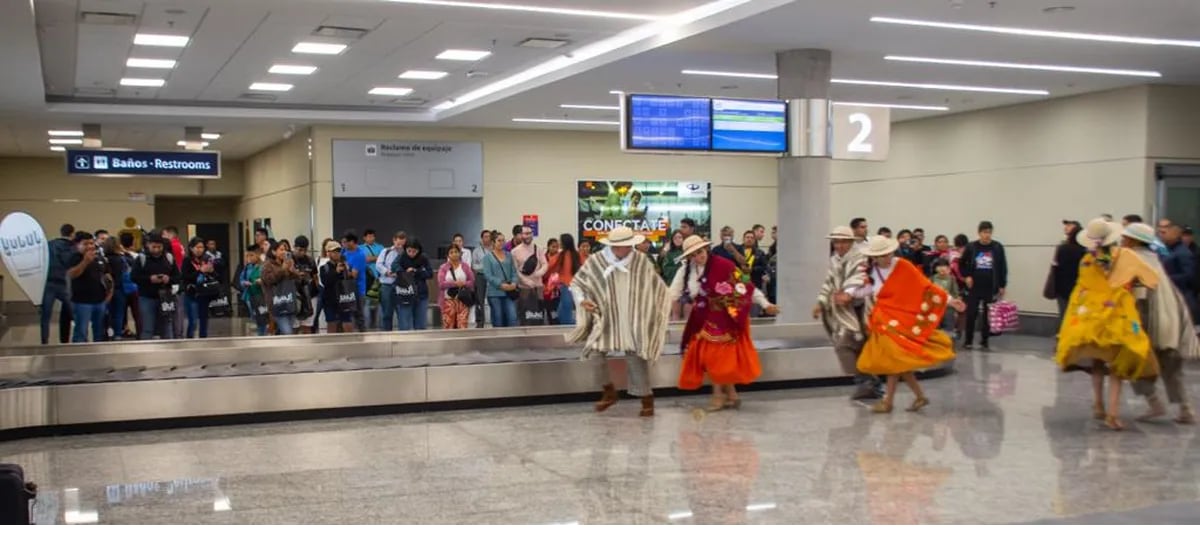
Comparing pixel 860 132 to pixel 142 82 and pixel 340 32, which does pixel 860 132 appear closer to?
pixel 340 32

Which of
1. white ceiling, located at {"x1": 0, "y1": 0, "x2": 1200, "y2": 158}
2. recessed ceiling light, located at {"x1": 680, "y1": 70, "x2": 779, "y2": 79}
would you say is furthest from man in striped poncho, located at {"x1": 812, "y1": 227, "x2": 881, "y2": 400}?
recessed ceiling light, located at {"x1": 680, "y1": 70, "x2": 779, "y2": 79}

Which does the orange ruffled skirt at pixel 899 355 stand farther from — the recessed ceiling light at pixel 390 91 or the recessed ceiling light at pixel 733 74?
the recessed ceiling light at pixel 390 91

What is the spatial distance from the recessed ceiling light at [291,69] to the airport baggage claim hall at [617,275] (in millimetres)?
98

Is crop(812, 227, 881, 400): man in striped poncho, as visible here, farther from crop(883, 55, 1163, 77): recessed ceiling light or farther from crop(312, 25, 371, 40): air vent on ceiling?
crop(312, 25, 371, 40): air vent on ceiling

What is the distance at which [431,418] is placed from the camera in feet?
32.6

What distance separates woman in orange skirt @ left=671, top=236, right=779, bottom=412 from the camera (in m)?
10.1

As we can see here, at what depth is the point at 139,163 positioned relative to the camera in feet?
64.1

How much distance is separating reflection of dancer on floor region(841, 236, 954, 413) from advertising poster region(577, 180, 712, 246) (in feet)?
48.9

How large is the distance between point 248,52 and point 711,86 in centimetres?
711

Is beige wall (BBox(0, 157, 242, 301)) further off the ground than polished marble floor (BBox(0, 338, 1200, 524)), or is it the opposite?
beige wall (BBox(0, 157, 242, 301))

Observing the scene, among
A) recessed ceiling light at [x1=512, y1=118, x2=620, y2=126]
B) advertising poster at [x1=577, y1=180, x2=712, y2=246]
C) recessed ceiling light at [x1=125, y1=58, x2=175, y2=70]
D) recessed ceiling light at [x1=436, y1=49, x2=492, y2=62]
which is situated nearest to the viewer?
recessed ceiling light at [x1=436, y1=49, x2=492, y2=62]

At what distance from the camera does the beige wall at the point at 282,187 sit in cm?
2358

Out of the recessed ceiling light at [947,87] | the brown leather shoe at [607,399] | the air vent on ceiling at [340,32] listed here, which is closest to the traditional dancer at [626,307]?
the brown leather shoe at [607,399]

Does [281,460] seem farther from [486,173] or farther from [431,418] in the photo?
[486,173]
